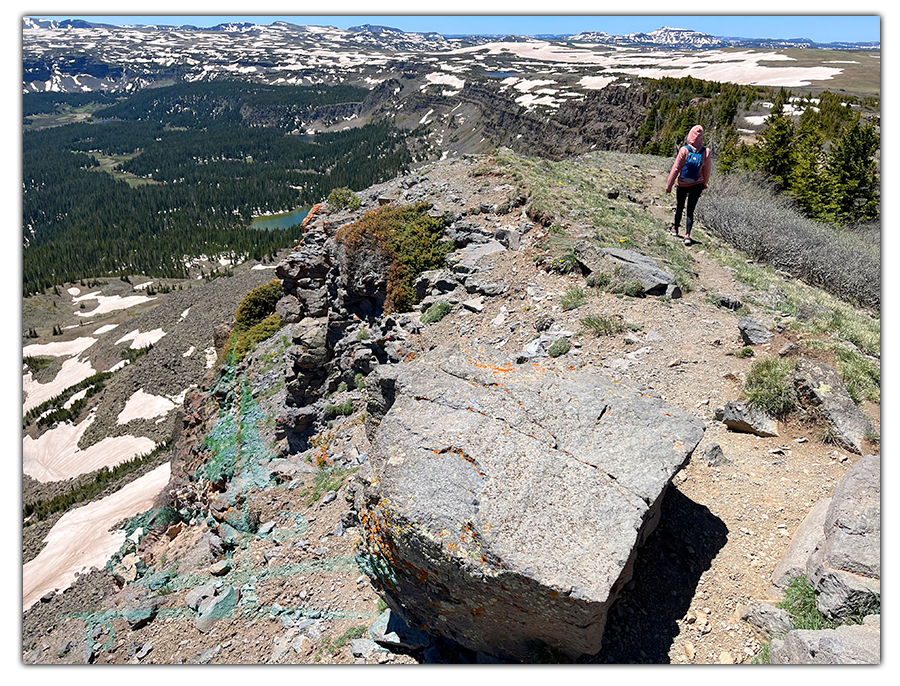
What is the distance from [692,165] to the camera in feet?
44.5

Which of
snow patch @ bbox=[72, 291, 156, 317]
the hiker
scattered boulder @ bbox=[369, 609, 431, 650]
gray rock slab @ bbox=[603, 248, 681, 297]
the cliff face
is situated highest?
the cliff face

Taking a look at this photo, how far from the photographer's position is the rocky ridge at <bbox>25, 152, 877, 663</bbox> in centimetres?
593

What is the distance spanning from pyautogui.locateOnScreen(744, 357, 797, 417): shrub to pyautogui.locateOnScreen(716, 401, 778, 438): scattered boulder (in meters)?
0.15

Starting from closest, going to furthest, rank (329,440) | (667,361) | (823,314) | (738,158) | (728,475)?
(728,475)
(667,361)
(823,314)
(329,440)
(738,158)

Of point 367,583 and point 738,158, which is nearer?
point 367,583

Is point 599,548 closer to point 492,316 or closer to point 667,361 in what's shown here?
point 667,361

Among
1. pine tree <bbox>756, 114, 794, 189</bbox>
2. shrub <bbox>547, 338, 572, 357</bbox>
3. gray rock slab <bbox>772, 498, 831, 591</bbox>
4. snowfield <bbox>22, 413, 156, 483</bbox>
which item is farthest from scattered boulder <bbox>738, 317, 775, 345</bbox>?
snowfield <bbox>22, 413, 156, 483</bbox>

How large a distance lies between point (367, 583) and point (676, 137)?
177ft

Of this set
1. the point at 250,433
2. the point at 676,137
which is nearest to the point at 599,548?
the point at 250,433

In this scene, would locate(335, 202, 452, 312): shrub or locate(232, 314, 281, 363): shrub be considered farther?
locate(232, 314, 281, 363): shrub

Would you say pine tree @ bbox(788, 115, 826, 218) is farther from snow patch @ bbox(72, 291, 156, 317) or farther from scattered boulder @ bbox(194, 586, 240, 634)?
snow patch @ bbox(72, 291, 156, 317)

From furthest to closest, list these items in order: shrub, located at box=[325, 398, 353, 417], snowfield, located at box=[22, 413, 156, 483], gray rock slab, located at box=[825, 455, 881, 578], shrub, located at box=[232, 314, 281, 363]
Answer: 1. snowfield, located at box=[22, 413, 156, 483]
2. shrub, located at box=[232, 314, 281, 363]
3. shrub, located at box=[325, 398, 353, 417]
4. gray rock slab, located at box=[825, 455, 881, 578]

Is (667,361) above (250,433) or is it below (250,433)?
above

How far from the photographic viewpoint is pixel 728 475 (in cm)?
720
